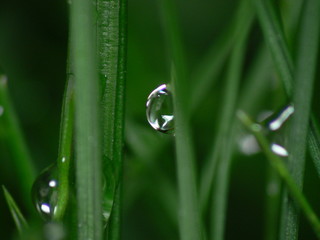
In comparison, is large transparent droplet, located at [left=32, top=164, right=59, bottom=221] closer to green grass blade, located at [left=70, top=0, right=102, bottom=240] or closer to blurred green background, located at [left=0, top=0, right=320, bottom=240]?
green grass blade, located at [left=70, top=0, right=102, bottom=240]

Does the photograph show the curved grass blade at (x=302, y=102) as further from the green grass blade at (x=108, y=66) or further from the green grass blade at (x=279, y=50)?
the green grass blade at (x=108, y=66)

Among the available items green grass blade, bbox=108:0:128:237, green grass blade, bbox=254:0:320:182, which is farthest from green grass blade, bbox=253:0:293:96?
green grass blade, bbox=108:0:128:237

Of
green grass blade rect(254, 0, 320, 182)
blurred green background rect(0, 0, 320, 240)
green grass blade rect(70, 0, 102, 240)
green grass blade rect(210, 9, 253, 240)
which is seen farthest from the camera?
blurred green background rect(0, 0, 320, 240)

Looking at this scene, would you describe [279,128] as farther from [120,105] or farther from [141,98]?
[141,98]

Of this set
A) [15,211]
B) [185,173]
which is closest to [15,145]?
[15,211]

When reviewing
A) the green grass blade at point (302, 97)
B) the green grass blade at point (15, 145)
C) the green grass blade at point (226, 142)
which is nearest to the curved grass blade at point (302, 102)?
the green grass blade at point (302, 97)

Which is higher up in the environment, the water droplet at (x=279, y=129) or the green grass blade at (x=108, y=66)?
the green grass blade at (x=108, y=66)

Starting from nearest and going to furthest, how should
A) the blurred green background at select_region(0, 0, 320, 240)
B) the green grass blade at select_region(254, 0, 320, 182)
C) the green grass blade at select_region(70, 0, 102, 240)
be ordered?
the green grass blade at select_region(70, 0, 102, 240) < the green grass blade at select_region(254, 0, 320, 182) < the blurred green background at select_region(0, 0, 320, 240)
